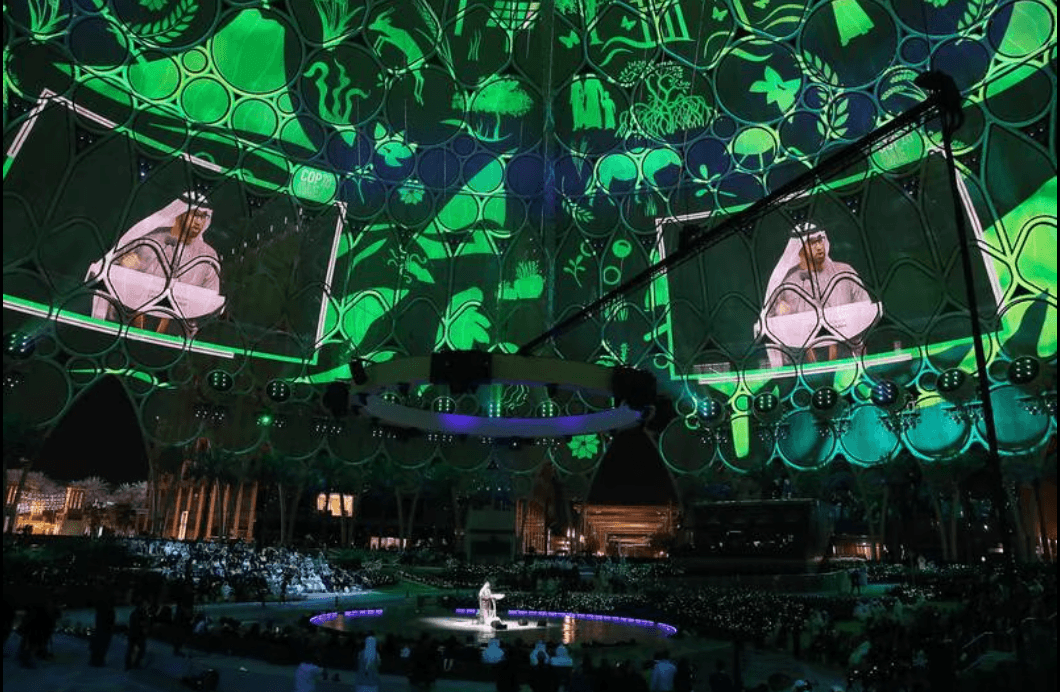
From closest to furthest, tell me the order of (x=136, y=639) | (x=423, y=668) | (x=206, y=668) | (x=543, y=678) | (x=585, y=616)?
(x=543, y=678) < (x=206, y=668) < (x=423, y=668) < (x=136, y=639) < (x=585, y=616)

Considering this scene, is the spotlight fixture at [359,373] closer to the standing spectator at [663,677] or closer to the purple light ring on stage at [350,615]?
the purple light ring on stage at [350,615]

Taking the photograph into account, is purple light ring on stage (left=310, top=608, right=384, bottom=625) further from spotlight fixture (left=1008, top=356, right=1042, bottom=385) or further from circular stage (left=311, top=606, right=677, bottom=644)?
spotlight fixture (left=1008, top=356, right=1042, bottom=385)

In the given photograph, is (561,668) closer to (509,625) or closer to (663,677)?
(663,677)

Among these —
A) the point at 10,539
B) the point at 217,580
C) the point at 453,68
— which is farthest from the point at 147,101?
the point at 217,580

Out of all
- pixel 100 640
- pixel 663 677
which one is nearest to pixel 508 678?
pixel 663 677

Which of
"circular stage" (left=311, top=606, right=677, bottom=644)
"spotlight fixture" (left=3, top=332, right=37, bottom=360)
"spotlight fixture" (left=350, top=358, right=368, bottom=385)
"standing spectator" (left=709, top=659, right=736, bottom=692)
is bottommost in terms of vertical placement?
"circular stage" (left=311, top=606, right=677, bottom=644)

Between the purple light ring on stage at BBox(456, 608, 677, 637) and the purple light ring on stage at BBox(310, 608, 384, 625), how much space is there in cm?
310

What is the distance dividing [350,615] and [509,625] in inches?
223

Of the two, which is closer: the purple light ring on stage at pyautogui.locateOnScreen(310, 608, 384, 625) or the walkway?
the walkway

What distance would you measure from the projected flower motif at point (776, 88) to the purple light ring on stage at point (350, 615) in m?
37.1

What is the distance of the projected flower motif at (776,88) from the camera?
47438 millimetres

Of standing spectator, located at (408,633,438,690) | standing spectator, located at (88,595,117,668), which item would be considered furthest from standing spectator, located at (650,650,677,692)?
standing spectator, located at (88,595,117,668)

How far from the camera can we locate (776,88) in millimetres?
47906

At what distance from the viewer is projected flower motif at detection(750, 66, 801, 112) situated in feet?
156
